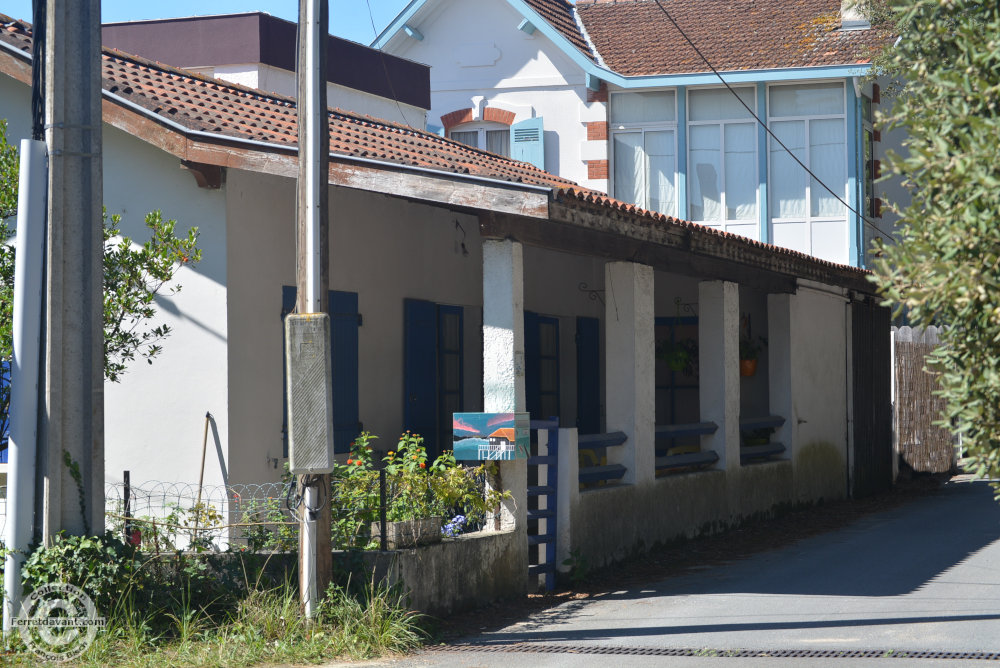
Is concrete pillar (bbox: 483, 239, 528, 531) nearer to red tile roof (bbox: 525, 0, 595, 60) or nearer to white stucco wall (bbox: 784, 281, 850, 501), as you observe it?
white stucco wall (bbox: 784, 281, 850, 501)

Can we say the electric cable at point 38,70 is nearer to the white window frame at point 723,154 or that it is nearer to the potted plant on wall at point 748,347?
the potted plant on wall at point 748,347

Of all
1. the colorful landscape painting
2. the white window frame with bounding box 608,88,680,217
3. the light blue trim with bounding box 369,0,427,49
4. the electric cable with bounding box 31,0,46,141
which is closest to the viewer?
the electric cable with bounding box 31,0,46,141

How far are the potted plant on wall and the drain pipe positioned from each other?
10.2 metres

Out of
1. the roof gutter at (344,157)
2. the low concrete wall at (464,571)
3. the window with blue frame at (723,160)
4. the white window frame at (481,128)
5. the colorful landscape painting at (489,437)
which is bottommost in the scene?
the low concrete wall at (464,571)

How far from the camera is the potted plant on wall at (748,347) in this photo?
1556 centimetres

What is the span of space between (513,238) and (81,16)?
351 cm

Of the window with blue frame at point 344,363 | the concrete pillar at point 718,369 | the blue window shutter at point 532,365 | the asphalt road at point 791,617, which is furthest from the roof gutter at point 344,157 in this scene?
the blue window shutter at point 532,365

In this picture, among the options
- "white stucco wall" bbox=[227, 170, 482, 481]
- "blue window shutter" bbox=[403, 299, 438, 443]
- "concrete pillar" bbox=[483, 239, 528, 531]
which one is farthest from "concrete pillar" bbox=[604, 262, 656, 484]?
"concrete pillar" bbox=[483, 239, 528, 531]

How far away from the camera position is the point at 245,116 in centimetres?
1025

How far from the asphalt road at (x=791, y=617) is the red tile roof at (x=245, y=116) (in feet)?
10.6

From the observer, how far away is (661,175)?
20.2 meters

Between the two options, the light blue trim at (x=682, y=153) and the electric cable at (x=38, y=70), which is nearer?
the electric cable at (x=38, y=70)

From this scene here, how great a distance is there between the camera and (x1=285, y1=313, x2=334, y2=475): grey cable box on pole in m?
7.46

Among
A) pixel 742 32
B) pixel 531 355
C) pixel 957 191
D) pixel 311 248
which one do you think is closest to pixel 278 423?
pixel 311 248
